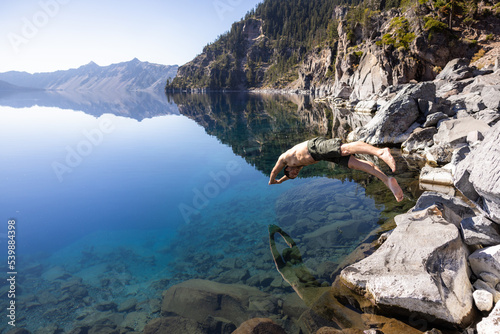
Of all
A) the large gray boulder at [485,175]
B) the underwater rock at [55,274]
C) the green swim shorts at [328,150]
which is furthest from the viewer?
the underwater rock at [55,274]

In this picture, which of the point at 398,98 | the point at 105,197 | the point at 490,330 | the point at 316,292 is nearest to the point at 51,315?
the point at 316,292

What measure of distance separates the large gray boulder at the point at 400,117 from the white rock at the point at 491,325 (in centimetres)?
1855

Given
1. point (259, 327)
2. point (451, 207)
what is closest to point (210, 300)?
point (259, 327)

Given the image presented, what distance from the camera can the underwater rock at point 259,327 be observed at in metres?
5.70

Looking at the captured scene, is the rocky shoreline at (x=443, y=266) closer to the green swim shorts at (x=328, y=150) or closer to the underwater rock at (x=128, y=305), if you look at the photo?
the underwater rock at (x=128, y=305)

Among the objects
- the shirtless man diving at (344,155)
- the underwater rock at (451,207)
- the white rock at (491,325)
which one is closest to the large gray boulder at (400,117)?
the underwater rock at (451,207)

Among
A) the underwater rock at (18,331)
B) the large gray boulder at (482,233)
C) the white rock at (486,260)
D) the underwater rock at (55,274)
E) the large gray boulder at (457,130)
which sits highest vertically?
the underwater rock at (55,274)

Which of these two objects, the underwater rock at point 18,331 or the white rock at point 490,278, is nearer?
the white rock at point 490,278

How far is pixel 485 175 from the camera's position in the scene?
554 centimetres

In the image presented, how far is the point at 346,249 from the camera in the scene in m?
8.88

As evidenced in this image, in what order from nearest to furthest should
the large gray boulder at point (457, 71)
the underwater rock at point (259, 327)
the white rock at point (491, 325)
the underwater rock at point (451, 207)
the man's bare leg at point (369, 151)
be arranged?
the white rock at point (491, 325)
the underwater rock at point (259, 327)
the man's bare leg at point (369, 151)
the underwater rock at point (451, 207)
the large gray boulder at point (457, 71)

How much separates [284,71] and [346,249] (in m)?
179

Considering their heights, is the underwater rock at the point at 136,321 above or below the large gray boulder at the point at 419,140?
above

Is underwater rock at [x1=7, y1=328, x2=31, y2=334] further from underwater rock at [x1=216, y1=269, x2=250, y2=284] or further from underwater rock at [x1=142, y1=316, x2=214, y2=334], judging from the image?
underwater rock at [x1=216, y1=269, x2=250, y2=284]
